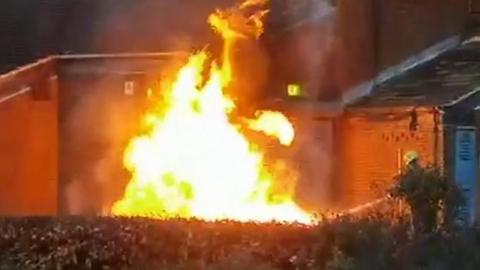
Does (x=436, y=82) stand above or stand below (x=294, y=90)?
above

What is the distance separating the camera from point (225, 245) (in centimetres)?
1311

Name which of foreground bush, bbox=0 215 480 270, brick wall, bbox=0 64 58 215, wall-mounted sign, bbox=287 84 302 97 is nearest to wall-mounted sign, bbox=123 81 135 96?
brick wall, bbox=0 64 58 215

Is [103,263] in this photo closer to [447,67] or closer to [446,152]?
[446,152]

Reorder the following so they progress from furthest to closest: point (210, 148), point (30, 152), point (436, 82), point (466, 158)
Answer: point (30, 152) → point (210, 148) → point (436, 82) → point (466, 158)

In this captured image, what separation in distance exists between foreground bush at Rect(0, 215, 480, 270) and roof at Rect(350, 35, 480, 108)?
6976mm

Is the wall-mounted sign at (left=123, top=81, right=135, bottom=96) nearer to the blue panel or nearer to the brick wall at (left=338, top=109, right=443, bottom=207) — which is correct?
the brick wall at (left=338, top=109, right=443, bottom=207)

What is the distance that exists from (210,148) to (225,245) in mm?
8104

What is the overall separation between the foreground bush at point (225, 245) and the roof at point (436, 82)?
6.98 m

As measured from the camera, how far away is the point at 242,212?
19734 millimetres

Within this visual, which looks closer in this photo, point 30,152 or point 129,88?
point 129,88

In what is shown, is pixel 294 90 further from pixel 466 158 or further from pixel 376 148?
pixel 466 158

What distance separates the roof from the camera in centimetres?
2000

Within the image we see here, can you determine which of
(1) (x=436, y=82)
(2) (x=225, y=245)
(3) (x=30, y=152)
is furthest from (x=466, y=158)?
(3) (x=30, y=152)

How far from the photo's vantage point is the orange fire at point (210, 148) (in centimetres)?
2077
